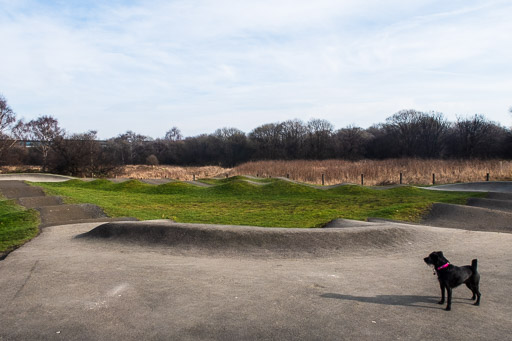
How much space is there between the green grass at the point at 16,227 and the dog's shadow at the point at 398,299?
7.80 m

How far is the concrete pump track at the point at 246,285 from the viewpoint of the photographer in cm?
471

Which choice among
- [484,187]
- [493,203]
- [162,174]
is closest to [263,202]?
[493,203]

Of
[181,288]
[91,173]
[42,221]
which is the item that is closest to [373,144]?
[91,173]

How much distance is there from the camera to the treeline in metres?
43.6

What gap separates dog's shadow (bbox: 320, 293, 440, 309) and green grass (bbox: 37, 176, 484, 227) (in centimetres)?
710

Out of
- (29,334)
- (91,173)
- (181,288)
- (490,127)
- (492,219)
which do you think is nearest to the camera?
(29,334)

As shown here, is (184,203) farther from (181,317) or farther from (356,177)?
(356,177)

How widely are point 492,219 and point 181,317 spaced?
11617 mm

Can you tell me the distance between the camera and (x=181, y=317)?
5035mm

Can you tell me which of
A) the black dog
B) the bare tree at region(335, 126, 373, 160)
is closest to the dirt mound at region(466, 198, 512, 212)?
the black dog

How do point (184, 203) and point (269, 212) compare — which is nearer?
point (269, 212)

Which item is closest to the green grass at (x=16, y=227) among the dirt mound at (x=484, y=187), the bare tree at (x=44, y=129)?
the dirt mound at (x=484, y=187)

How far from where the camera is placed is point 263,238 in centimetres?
959

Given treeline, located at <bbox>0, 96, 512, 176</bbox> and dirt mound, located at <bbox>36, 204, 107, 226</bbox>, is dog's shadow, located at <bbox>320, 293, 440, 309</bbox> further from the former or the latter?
treeline, located at <bbox>0, 96, 512, 176</bbox>
